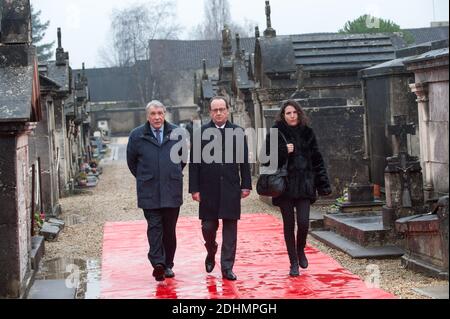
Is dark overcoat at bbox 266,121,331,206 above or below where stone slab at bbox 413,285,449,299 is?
above

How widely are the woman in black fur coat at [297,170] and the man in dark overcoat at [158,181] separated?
1.04m

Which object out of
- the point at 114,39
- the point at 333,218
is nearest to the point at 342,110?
the point at 333,218

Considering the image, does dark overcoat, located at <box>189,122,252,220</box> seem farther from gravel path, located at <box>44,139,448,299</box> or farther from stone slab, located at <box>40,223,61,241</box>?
stone slab, located at <box>40,223,61,241</box>

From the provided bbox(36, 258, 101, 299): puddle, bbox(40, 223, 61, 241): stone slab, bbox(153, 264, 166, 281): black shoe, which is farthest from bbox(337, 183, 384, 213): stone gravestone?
bbox(153, 264, 166, 281): black shoe

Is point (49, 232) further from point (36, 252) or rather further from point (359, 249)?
point (359, 249)

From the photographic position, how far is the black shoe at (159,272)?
866 cm

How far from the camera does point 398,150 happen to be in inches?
426

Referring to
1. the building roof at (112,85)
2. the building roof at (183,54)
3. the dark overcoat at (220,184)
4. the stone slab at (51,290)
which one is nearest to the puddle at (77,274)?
the stone slab at (51,290)

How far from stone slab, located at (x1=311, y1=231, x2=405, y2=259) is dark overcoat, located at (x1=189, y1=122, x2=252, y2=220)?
2072 millimetres

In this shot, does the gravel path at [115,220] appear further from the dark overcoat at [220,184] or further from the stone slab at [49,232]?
the dark overcoat at [220,184]

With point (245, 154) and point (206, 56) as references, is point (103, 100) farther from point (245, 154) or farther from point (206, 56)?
point (245, 154)

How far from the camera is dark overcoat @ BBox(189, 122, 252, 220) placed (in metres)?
8.77
